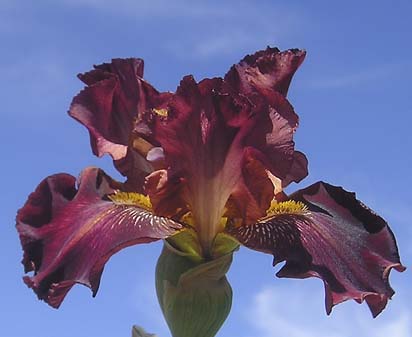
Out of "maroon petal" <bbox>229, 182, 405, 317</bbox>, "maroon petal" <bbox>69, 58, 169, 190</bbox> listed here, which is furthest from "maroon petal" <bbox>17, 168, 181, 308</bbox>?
"maroon petal" <bbox>229, 182, 405, 317</bbox>

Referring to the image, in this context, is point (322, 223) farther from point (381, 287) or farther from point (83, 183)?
point (83, 183)

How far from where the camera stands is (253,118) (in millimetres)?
3438

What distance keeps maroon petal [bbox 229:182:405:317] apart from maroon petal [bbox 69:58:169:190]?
0.65 meters

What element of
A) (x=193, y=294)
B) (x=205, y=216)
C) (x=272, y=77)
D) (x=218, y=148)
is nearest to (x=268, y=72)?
(x=272, y=77)

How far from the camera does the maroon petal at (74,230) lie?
Answer: 10.4 ft

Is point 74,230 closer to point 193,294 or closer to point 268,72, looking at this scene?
point 193,294

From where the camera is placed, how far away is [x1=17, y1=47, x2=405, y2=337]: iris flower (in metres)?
3.28

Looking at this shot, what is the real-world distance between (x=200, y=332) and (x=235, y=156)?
0.63 m

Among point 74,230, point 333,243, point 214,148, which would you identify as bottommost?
point 74,230

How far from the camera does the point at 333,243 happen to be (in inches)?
136

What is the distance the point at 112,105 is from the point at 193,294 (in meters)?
0.91

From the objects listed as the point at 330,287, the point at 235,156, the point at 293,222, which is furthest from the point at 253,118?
the point at 330,287

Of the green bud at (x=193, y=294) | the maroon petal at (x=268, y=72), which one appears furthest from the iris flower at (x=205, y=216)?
the maroon petal at (x=268, y=72)

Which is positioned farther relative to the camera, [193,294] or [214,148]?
[214,148]
